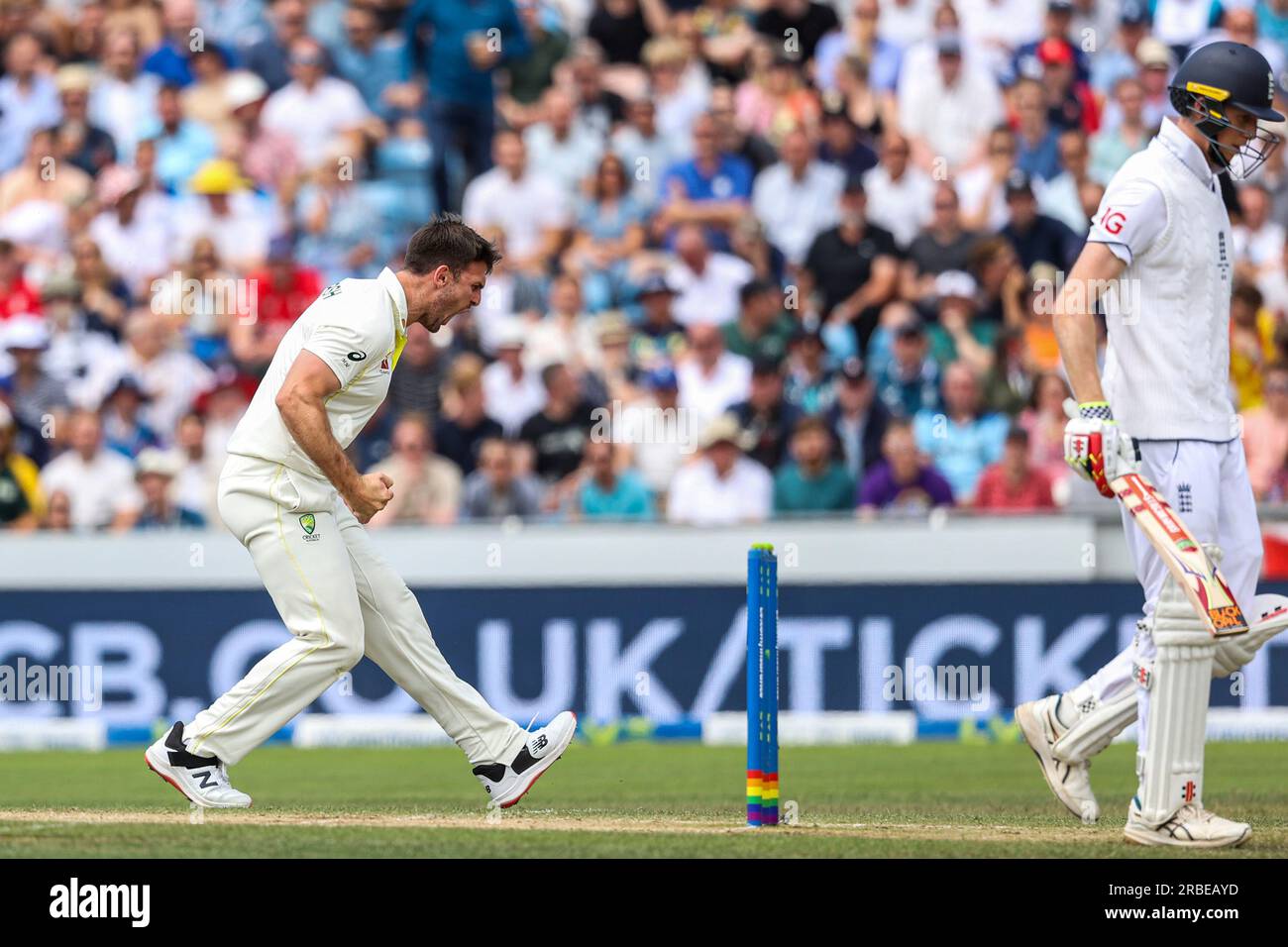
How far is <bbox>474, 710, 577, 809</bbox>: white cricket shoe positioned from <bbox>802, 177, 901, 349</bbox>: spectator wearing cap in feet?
25.4

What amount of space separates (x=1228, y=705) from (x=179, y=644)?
20.8ft

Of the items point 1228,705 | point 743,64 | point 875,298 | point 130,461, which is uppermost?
point 743,64

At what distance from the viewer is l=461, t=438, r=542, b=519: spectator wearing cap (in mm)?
14617

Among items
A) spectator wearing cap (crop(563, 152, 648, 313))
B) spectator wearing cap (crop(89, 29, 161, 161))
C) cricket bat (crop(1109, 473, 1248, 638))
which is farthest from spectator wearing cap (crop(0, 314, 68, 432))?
cricket bat (crop(1109, 473, 1248, 638))

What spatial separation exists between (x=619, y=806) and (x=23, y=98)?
36.9ft

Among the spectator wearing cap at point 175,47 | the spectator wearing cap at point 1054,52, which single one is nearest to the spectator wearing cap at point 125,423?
the spectator wearing cap at point 175,47

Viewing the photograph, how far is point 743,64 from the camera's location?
18016 mm

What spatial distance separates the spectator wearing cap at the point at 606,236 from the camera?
1659 cm

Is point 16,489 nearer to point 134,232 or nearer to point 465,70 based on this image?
point 134,232

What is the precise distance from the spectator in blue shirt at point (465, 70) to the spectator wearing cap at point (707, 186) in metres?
1.72

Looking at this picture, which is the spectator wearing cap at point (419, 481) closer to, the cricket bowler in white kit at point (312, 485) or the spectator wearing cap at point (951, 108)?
the spectator wearing cap at point (951, 108)

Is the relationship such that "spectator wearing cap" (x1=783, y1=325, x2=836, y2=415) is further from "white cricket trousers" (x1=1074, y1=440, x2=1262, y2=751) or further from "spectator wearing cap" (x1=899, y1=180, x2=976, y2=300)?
"white cricket trousers" (x1=1074, y1=440, x2=1262, y2=751)
